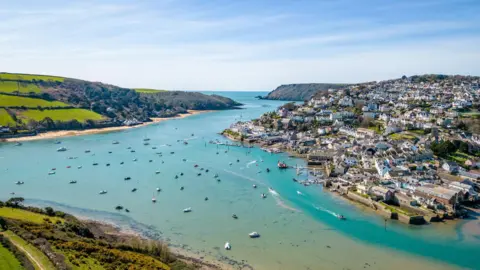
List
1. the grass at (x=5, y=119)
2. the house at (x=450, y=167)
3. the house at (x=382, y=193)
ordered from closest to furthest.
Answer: the house at (x=382, y=193)
the house at (x=450, y=167)
the grass at (x=5, y=119)

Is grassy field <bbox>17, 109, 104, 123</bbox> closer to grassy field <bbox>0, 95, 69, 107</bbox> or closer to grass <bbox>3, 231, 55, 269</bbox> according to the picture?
grassy field <bbox>0, 95, 69, 107</bbox>

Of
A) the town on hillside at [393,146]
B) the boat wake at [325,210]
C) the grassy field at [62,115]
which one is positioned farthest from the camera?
the grassy field at [62,115]

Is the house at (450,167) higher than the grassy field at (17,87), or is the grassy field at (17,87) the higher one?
the grassy field at (17,87)

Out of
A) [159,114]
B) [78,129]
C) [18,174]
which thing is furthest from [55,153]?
[159,114]

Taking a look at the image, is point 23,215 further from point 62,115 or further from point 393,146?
point 62,115

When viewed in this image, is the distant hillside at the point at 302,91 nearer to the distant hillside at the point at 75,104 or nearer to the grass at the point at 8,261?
the distant hillside at the point at 75,104

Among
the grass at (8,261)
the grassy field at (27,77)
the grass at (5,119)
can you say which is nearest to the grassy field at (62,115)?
the grass at (5,119)

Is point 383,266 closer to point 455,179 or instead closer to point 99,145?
point 455,179
